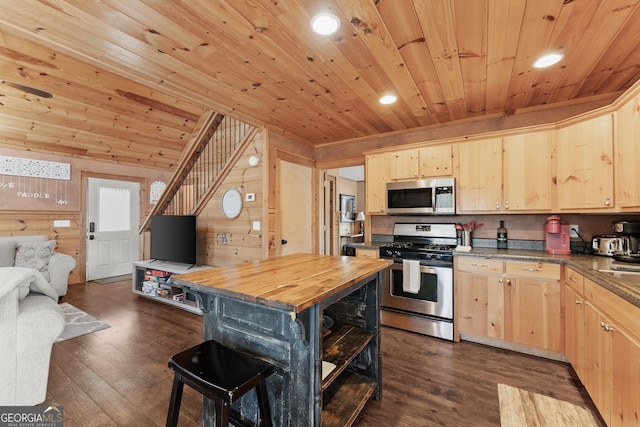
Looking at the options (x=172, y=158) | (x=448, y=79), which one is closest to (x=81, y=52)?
(x=448, y=79)

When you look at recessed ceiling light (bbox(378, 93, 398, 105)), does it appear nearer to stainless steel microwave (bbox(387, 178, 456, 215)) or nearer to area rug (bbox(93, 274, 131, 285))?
stainless steel microwave (bbox(387, 178, 456, 215))

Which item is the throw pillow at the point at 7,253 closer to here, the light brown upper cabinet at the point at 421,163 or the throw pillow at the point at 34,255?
the throw pillow at the point at 34,255

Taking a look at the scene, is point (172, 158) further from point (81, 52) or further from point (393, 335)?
point (393, 335)

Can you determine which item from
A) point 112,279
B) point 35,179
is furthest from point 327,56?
point 112,279

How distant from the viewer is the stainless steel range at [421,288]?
2.92m

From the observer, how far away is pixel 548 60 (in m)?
2.12

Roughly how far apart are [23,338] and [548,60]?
4096 mm

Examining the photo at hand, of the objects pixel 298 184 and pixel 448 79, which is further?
pixel 298 184

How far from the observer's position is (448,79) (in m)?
2.43

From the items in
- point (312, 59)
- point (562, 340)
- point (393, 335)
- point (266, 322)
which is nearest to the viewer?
point (266, 322)

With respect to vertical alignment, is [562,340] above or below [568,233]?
below

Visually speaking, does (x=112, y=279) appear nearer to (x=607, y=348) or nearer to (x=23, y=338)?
(x=23, y=338)

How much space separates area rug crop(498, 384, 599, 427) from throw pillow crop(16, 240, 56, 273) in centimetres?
561

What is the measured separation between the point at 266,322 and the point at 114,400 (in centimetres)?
153
